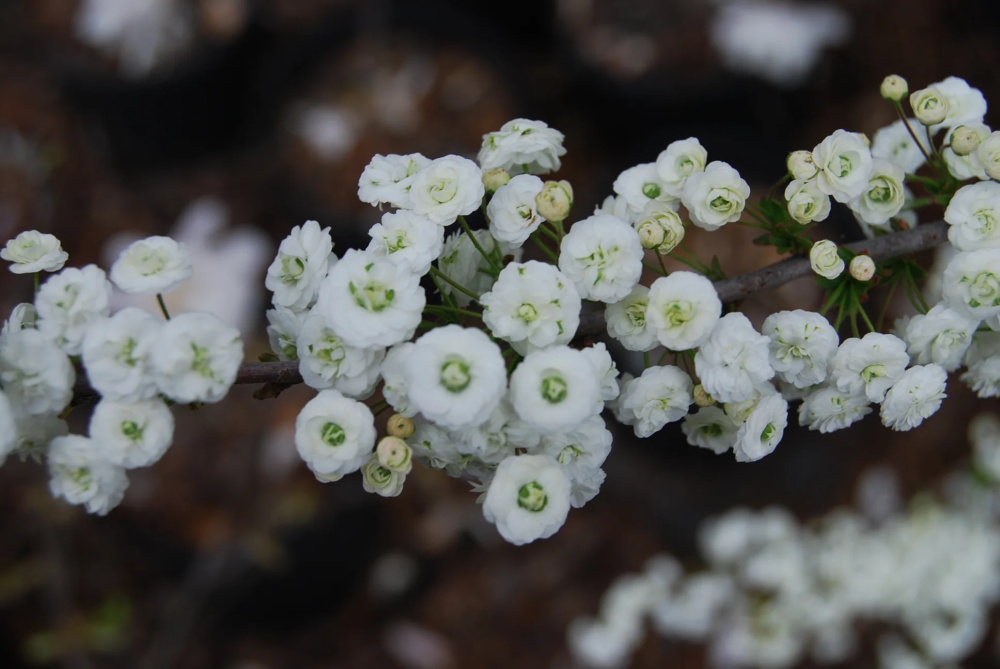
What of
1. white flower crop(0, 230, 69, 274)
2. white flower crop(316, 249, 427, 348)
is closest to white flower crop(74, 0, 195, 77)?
white flower crop(0, 230, 69, 274)

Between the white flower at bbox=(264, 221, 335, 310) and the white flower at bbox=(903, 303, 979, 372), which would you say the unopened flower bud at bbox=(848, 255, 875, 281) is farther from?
the white flower at bbox=(264, 221, 335, 310)

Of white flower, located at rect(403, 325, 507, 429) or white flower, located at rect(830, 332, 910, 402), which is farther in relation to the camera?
white flower, located at rect(830, 332, 910, 402)

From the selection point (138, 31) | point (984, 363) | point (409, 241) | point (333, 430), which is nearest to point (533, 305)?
point (409, 241)

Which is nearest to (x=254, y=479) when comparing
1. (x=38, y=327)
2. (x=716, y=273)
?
(x=38, y=327)

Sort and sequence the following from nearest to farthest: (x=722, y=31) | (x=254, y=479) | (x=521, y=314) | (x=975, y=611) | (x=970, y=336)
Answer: (x=521, y=314) < (x=970, y=336) < (x=975, y=611) < (x=254, y=479) < (x=722, y=31)

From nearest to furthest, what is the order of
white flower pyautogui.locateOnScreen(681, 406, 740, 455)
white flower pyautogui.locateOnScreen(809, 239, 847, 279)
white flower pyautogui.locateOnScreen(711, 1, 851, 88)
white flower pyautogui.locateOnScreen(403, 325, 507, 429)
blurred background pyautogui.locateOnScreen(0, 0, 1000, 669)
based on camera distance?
white flower pyautogui.locateOnScreen(403, 325, 507, 429) < white flower pyautogui.locateOnScreen(809, 239, 847, 279) < white flower pyautogui.locateOnScreen(681, 406, 740, 455) < blurred background pyautogui.locateOnScreen(0, 0, 1000, 669) < white flower pyautogui.locateOnScreen(711, 1, 851, 88)

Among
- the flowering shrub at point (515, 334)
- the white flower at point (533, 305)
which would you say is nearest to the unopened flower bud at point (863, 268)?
the flowering shrub at point (515, 334)

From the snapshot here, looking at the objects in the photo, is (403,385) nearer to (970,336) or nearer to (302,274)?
(302,274)

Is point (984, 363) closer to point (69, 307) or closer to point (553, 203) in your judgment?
point (553, 203)
